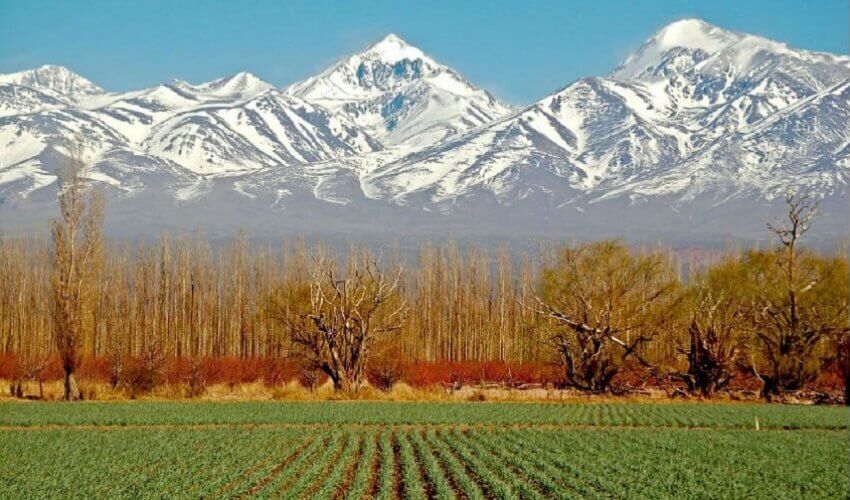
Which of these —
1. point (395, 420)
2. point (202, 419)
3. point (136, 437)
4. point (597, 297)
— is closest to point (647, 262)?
point (597, 297)

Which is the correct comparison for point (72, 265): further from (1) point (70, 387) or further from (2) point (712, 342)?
(2) point (712, 342)

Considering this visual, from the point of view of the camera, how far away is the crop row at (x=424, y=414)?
1281 inches

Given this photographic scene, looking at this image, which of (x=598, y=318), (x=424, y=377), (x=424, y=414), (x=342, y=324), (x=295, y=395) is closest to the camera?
(x=424, y=414)

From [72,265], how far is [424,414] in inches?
600

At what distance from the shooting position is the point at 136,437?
27938mm

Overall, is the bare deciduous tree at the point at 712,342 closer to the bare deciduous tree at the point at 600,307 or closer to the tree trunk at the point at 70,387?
the bare deciduous tree at the point at 600,307

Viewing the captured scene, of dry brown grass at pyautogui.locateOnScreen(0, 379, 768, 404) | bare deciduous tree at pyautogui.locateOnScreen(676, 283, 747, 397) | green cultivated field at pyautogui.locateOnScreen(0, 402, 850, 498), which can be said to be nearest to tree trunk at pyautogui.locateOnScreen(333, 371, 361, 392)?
dry brown grass at pyautogui.locateOnScreen(0, 379, 768, 404)

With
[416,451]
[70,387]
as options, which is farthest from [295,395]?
[416,451]

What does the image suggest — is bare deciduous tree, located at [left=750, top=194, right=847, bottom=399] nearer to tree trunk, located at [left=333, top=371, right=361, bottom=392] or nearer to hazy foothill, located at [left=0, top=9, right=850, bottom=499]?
hazy foothill, located at [left=0, top=9, right=850, bottom=499]

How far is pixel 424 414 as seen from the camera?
114 feet

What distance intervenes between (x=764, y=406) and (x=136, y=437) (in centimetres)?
2375

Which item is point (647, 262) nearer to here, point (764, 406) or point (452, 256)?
point (764, 406)

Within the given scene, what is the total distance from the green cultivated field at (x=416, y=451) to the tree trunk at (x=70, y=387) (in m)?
3.22

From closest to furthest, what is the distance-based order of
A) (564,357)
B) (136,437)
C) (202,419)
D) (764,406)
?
(136,437)
(202,419)
(764,406)
(564,357)
